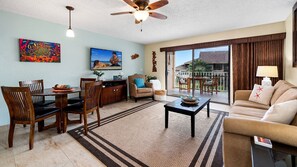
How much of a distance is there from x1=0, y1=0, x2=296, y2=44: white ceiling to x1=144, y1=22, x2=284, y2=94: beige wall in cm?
22

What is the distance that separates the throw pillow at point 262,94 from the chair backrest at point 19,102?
12.9 ft

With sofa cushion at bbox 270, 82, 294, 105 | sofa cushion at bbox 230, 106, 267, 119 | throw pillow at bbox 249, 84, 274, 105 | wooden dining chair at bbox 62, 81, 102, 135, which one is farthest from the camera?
throw pillow at bbox 249, 84, 274, 105

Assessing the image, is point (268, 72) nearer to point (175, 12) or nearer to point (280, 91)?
point (280, 91)

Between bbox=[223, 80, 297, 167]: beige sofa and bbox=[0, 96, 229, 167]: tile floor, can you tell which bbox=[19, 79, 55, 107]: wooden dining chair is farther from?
bbox=[223, 80, 297, 167]: beige sofa

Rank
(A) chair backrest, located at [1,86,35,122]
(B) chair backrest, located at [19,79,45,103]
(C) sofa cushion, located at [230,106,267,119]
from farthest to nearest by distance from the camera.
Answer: (B) chair backrest, located at [19,79,45,103], (C) sofa cushion, located at [230,106,267,119], (A) chair backrest, located at [1,86,35,122]

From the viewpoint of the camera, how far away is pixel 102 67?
4.62 meters

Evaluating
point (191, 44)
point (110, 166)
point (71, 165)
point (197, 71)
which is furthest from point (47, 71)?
point (197, 71)

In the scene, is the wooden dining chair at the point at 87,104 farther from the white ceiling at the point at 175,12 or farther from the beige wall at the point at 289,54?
the beige wall at the point at 289,54

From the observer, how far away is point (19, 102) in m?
1.96

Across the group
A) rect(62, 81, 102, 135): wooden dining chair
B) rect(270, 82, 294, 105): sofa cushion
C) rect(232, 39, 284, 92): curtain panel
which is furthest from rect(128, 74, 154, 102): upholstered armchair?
rect(270, 82, 294, 105): sofa cushion

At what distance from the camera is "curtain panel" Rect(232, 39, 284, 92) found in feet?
11.4

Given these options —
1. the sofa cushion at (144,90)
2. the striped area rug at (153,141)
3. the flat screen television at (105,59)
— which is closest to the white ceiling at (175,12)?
the flat screen television at (105,59)

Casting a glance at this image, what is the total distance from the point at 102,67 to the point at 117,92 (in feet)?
3.28

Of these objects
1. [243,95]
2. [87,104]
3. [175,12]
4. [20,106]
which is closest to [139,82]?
[87,104]
